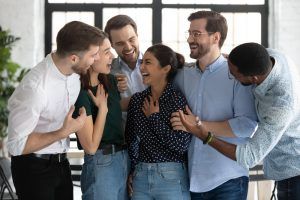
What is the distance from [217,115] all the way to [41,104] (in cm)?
86

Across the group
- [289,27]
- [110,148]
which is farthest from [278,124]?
[289,27]

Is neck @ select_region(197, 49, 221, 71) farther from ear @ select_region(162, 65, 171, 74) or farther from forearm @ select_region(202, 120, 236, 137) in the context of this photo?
forearm @ select_region(202, 120, 236, 137)

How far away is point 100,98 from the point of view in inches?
103

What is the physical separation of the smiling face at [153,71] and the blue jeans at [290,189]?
0.78m

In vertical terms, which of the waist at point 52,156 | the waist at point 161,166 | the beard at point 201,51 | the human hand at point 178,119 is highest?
the beard at point 201,51

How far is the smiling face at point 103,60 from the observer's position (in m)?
2.63

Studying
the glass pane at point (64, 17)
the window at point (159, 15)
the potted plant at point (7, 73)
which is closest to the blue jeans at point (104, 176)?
the potted plant at point (7, 73)

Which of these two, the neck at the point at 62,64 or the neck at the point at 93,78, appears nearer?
the neck at the point at 62,64

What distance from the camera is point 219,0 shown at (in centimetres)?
751

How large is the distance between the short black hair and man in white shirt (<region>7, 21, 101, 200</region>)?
64 centimetres

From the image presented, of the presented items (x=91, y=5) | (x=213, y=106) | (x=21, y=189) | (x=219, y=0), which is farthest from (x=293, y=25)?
(x=21, y=189)

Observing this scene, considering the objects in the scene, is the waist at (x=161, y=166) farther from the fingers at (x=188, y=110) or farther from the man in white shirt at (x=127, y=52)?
the man in white shirt at (x=127, y=52)

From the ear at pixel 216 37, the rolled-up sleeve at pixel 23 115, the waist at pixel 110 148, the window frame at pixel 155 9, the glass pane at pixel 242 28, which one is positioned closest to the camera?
the rolled-up sleeve at pixel 23 115

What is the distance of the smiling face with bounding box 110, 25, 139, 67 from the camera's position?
3107 millimetres
